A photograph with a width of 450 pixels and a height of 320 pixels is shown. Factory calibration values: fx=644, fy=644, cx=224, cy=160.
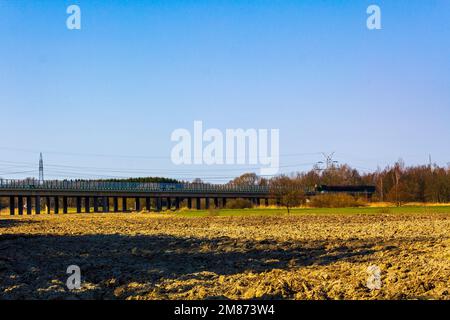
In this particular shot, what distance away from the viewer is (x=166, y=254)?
917 inches

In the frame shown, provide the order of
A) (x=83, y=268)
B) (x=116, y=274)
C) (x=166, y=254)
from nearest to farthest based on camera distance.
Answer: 1. (x=116, y=274)
2. (x=83, y=268)
3. (x=166, y=254)

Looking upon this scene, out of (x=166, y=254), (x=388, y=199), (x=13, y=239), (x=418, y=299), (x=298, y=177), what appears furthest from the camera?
(x=298, y=177)

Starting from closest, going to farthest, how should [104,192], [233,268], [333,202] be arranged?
[233,268] < [333,202] < [104,192]

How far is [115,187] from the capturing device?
4956 inches

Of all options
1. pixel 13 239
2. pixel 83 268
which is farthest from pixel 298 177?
pixel 83 268

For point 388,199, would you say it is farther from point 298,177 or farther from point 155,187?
point 298,177

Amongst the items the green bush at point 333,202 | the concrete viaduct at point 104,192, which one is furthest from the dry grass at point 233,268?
the concrete viaduct at point 104,192

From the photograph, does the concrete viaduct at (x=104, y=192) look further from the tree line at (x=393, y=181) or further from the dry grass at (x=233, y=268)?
the dry grass at (x=233, y=268)

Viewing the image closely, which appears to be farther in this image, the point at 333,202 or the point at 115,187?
the point at 115,187

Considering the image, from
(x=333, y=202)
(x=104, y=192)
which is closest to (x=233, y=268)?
(x=333, y=202)

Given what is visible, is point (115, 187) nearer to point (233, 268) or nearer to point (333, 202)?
point (333, 202)

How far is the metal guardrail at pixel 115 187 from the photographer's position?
389 feet

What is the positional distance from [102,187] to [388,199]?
179 feet

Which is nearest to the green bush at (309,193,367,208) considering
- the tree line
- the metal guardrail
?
the tree line
